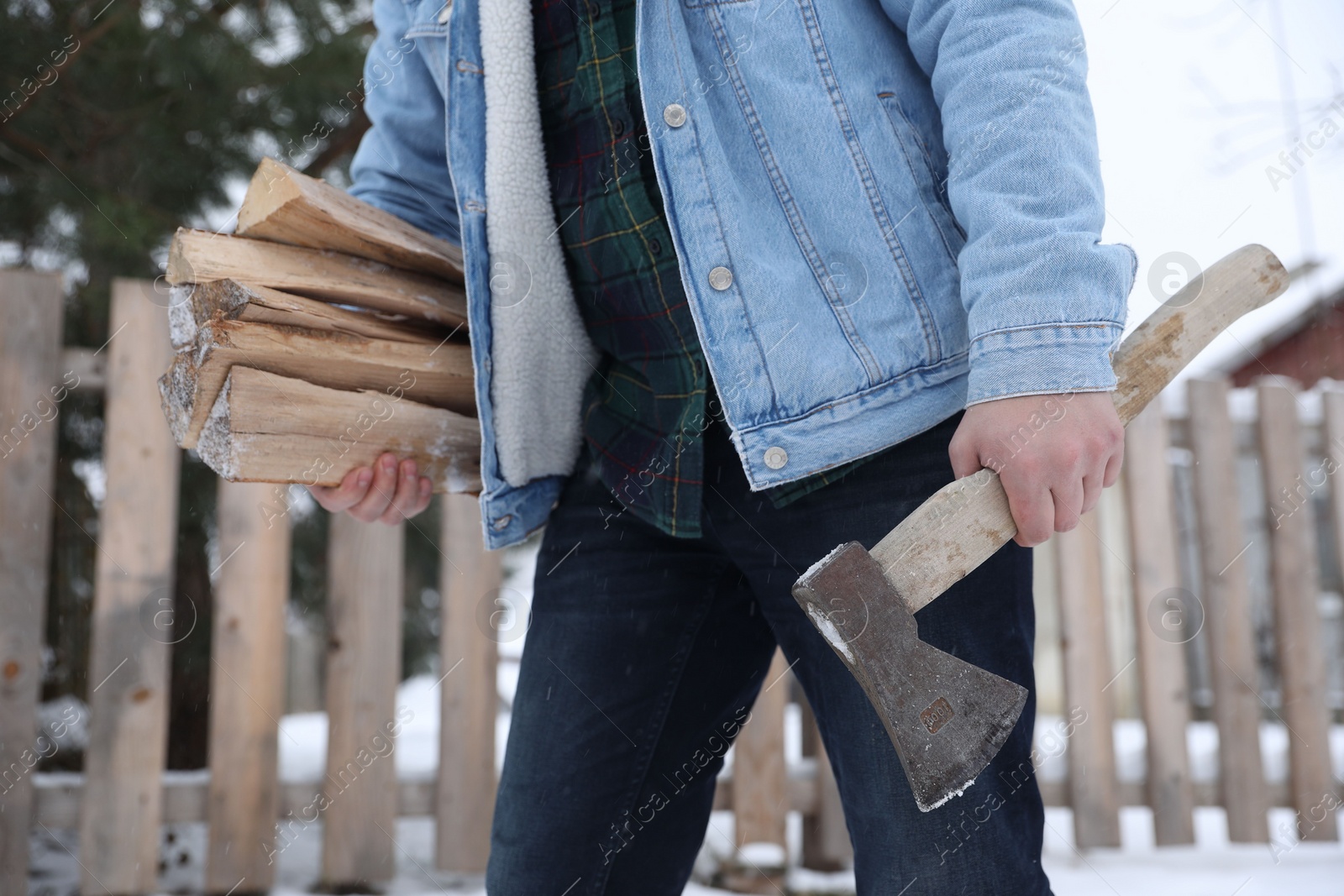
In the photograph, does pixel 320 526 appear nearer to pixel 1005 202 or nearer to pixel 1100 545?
pixel 1100 545

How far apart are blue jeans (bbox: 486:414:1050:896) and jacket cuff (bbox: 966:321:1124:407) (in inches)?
5.1

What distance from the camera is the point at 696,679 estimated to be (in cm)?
121

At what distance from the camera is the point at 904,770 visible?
2.78 ft

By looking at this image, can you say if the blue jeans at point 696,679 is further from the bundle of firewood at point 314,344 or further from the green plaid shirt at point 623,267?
the bundle of firewood at point 314,344

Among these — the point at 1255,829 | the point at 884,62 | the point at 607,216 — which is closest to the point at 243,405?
the point at 607,216

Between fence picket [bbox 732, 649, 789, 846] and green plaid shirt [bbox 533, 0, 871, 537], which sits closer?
green plaid shirt [bbox 533, 0, 871, 537]

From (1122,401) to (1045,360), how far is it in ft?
0.68

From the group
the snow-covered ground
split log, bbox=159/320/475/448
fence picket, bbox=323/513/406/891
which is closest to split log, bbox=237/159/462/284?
split log, bbox=159/320/475/448

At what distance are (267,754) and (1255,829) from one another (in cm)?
323

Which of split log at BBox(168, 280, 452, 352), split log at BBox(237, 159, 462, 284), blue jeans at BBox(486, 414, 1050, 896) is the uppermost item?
split log at BBox(237, 159, 462, 284)

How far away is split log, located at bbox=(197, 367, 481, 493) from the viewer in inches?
47.1

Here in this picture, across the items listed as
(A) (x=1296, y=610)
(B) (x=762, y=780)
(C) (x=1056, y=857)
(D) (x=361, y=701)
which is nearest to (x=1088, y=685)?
(C) (x=1056, y=857)

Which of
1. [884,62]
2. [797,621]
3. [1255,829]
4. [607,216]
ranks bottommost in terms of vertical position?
[1255,829]

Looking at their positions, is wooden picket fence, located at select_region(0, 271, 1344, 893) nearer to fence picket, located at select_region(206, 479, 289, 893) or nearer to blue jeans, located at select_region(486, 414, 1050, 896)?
fence picket, located at select_region(206, 479, 289, 893)
